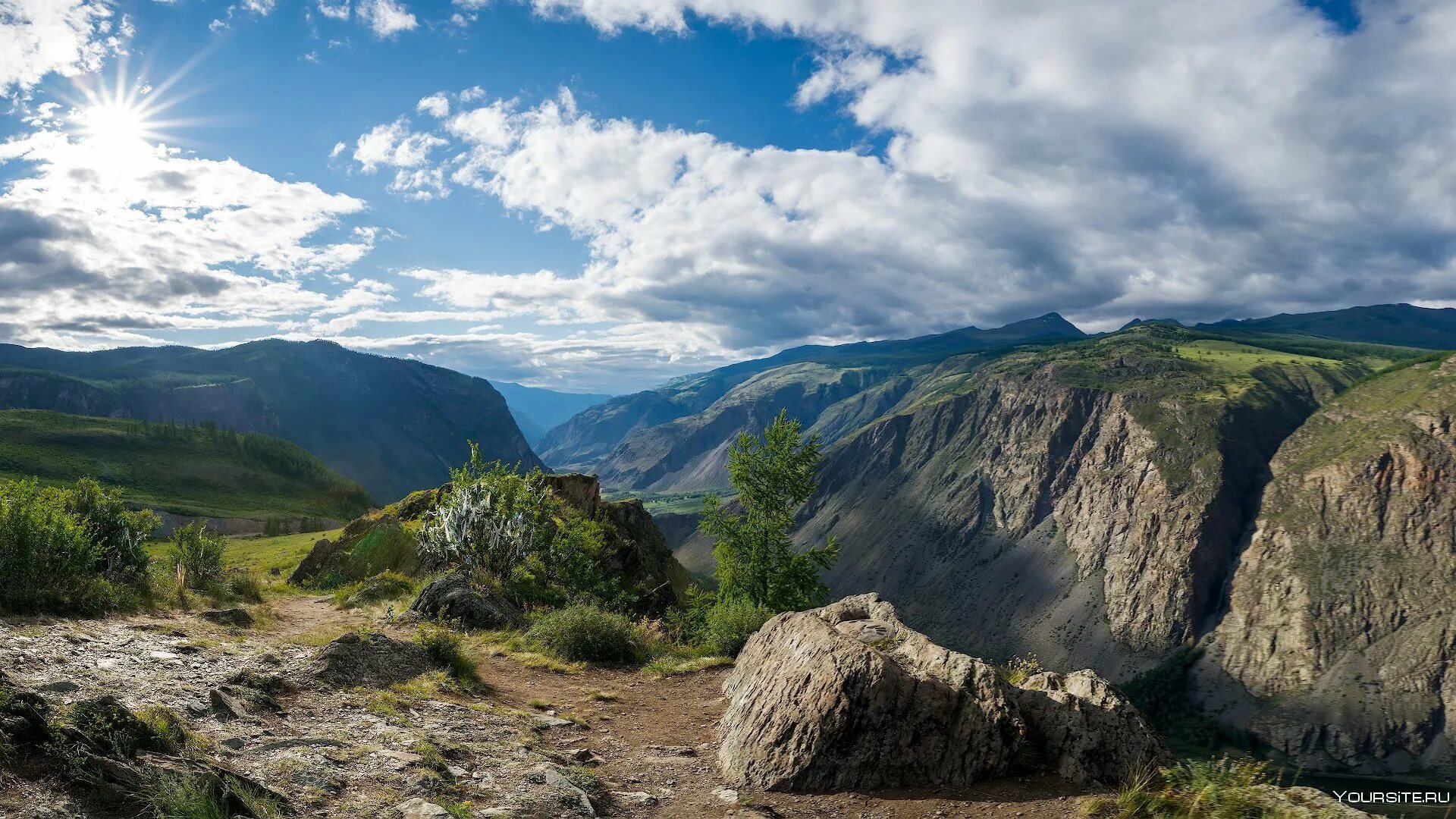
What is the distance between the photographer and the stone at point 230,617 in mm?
17906

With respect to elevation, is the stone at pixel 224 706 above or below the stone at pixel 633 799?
above

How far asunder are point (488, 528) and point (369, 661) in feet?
43.8

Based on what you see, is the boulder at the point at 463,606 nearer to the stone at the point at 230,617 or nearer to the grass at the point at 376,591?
the grass at the point at 376,591

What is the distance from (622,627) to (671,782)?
9.49 metres

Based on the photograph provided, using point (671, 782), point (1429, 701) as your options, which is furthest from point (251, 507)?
point (1429, 701)

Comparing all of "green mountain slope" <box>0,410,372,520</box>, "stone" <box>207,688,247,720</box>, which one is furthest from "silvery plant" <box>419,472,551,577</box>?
"green mountain slope" <box>0,410,372,520</box>

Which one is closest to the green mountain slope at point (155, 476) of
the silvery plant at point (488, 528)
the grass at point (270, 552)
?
the grass at point (270, 552)

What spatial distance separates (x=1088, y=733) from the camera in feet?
34.4

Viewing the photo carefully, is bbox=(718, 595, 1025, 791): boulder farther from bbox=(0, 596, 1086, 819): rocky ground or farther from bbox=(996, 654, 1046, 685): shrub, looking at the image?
bbox=(996, 654, 1046, 685): shrub

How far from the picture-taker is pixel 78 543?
16.5 metres

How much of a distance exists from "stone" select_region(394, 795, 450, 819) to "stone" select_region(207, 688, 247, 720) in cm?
406

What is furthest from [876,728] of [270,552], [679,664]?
[270,552]

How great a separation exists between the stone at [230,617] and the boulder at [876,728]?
549 inches

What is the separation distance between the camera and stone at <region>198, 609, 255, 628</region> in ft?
58.7
